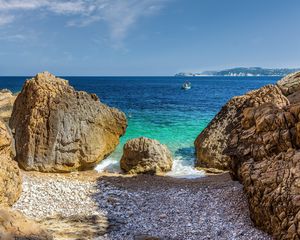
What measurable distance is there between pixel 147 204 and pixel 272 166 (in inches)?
189

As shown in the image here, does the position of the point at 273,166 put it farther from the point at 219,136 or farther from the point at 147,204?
the point at 219,136

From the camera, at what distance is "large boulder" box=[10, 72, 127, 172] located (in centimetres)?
1656

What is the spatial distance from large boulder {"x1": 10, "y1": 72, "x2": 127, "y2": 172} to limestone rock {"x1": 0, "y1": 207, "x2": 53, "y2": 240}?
28.3 feet

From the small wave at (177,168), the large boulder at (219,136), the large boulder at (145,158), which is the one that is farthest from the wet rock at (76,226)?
the large boulder at (219,136)

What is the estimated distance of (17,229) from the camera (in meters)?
7.57

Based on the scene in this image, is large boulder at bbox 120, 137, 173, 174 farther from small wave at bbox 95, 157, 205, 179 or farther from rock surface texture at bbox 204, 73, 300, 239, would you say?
A: rock surface texture at bbox 204, 73, 300, 239

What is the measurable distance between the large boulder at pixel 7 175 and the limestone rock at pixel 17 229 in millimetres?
4162

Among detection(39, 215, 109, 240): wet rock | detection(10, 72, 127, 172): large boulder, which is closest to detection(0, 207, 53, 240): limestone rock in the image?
detection(39, 215, 109, 240): wet rock

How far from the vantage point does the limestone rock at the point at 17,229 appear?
24.1 feet

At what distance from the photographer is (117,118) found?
20078mm

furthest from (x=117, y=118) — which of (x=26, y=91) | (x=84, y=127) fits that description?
(x=26, y=91)

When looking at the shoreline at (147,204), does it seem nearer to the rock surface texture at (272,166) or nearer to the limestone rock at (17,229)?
the rock surface texture at (272,166)

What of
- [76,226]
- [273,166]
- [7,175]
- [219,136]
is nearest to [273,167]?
[273,166]

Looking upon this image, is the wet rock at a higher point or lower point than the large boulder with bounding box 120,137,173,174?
lower
